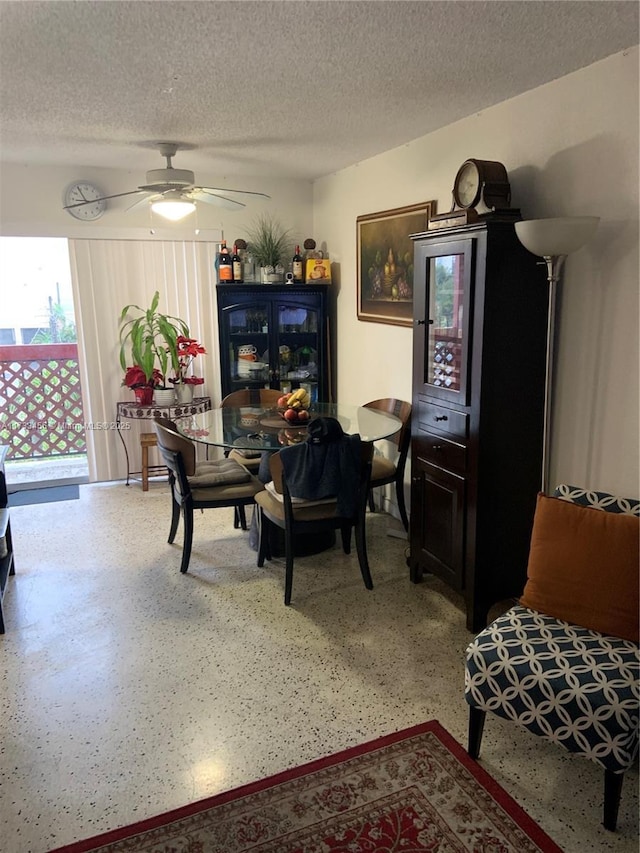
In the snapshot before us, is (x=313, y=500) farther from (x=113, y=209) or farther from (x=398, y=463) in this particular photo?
(x=113, y=209)

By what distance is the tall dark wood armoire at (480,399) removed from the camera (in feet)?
8.38

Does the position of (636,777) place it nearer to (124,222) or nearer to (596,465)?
(596,465)

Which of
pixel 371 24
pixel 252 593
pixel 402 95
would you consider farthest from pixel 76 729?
pixel 402 95

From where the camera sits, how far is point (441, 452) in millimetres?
2908

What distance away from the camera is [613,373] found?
95.7 inches

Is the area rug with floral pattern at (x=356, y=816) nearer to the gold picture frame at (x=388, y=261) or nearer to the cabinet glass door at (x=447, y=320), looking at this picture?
the cabinet glass door at (x=447, y=320)

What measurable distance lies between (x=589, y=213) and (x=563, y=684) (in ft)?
5.81

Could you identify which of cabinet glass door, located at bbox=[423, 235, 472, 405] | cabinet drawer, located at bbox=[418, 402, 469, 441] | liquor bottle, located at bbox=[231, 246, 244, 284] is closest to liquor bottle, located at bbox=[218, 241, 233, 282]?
liquor bottle, located at bbox=[231, 246, 244, 284]

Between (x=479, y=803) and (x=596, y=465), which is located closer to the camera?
(x=479, y=803)

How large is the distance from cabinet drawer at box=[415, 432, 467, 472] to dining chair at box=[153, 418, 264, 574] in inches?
38.3

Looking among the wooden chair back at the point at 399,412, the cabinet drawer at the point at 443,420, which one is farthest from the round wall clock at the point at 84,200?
the cabinet drawer at the point at 443,420

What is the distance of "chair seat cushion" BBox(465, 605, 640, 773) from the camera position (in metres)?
1.73

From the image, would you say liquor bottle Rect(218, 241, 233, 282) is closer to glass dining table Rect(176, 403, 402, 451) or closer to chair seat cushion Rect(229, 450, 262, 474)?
glass dining table Rect(176, 403, 402, 451)

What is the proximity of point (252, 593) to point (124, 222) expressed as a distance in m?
3.01
